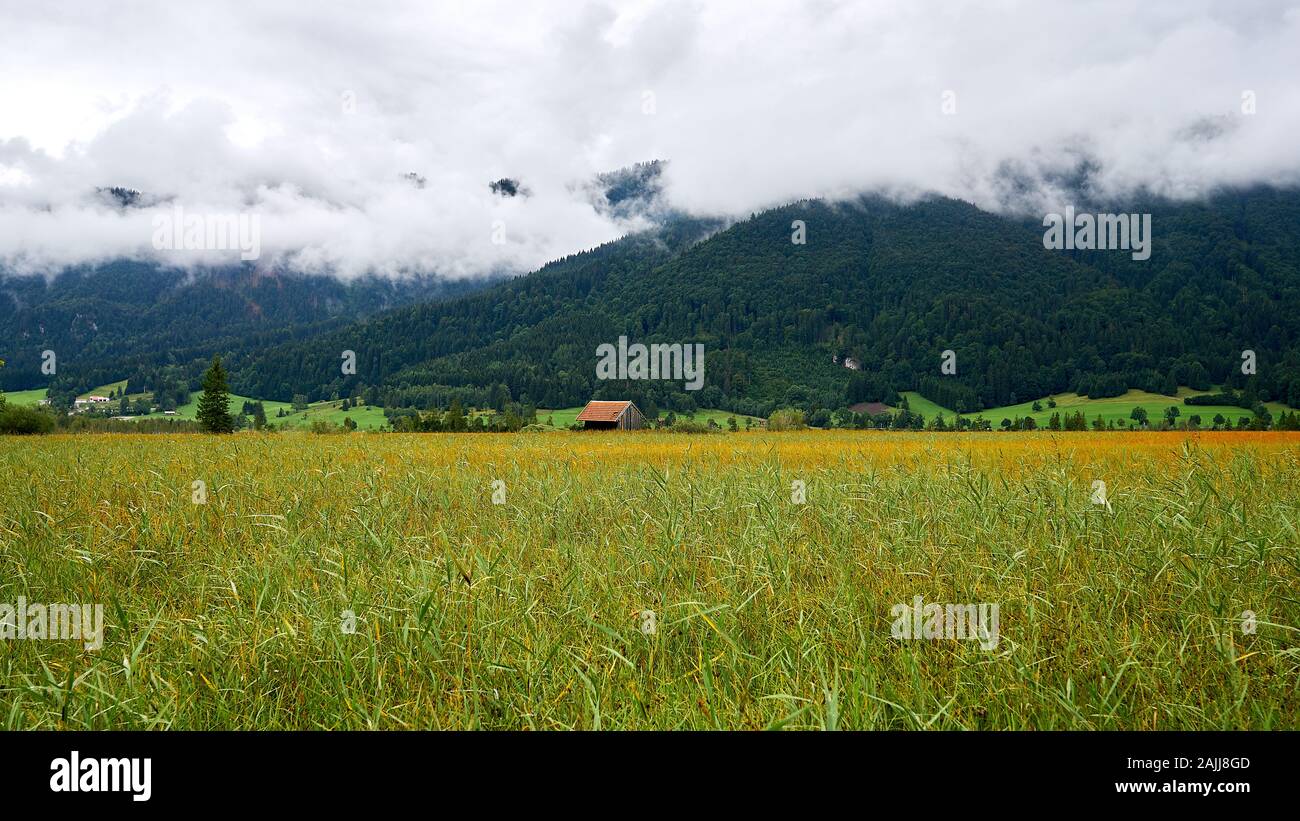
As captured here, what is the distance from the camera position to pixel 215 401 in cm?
4428

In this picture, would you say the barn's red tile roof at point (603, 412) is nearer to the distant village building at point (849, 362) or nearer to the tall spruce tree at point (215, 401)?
the tall spruce tree at point (215, 401)

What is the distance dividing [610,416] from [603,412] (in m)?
1.95

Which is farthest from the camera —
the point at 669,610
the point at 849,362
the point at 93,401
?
the point at 849,362

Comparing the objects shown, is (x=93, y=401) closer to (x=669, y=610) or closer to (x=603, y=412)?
(x=603, y=412)

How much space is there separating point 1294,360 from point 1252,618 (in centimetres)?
19709

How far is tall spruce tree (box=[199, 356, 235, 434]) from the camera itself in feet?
143

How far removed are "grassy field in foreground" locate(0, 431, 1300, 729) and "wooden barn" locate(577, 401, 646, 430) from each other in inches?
2104

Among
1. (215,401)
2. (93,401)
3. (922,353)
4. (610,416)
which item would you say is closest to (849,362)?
(922,353)

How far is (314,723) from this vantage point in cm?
276

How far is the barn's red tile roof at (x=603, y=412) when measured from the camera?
6141 cm

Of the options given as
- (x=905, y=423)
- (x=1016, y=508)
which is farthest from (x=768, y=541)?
(x=905, y=423)

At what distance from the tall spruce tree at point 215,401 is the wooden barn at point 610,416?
30298mm

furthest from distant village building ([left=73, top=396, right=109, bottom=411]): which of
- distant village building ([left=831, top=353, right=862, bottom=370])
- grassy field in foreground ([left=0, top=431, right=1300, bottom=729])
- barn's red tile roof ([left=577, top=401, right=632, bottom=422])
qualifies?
distant village building ([left=831, top=353, right=862, bottom=370])

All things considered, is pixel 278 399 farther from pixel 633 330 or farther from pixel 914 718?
pixel 914 718
